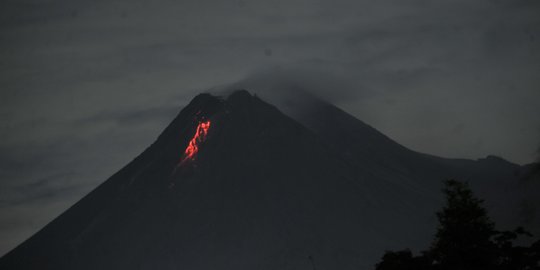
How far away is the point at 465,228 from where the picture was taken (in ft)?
80.8

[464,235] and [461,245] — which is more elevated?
[464,235]

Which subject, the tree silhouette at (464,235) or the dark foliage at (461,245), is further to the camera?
the tree silhouette at (464,235)

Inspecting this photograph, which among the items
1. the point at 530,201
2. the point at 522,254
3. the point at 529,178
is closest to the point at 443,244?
the point at 522,254

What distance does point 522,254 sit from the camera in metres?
22.3

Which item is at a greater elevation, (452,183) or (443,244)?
(452,183)

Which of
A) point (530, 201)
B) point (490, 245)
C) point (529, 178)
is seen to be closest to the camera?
point (529, 178)

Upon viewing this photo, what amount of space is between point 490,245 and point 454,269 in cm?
123

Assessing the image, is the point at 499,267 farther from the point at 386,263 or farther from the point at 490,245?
the point at 386,263

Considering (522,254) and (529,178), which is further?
(522,254)

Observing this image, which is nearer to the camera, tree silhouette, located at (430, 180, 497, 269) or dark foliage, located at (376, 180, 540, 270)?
dark foliage, located at (376, 180, 540, 270)

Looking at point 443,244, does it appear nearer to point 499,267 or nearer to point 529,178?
point 499,267

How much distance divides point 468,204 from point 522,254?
2969 millimetres

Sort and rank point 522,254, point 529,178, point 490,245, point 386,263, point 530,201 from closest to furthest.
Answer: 1. point 529,178
2. point 530,201
3. point 522,254
4. point 490,245
5. point 386,263

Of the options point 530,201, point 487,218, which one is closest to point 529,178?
point 530,201
